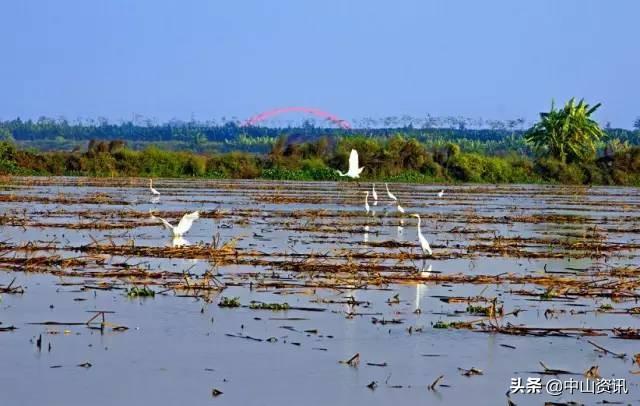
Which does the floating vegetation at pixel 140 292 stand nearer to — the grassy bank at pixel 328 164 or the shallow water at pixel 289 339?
the shallow water at pixel 289 339

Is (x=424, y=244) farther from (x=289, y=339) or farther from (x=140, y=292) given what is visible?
(x=289, y=339)

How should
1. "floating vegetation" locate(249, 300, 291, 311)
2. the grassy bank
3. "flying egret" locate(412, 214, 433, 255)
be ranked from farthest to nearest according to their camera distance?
the grassy bank
"flying egret" locate(412, 214, 433, 255)
"floating vegetation" locate(249, 300, 291, 311)

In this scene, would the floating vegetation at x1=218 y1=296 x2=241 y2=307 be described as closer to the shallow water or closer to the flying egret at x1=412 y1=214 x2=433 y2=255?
the shallow water

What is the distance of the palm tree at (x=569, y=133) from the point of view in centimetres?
7325

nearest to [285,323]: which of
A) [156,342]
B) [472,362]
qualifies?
[156,342]

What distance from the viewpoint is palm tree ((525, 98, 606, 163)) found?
2884 inches

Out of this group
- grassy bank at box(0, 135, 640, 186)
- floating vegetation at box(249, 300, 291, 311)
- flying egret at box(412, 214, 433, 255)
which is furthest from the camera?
grassy bank at box(0, 135, 640, 186)

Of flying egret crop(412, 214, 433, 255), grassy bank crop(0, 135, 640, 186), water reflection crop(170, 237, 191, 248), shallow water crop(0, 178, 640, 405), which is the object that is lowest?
grassy bank crop(0, 135, 640, 186)

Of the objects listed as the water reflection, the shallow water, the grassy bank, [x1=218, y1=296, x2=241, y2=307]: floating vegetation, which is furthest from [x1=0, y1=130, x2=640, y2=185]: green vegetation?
[x1=218, y1=296, x2=241, y2=307]: floating vegetation

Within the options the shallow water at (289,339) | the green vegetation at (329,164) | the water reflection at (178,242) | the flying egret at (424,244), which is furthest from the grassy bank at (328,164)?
the flying egret at (424,244)

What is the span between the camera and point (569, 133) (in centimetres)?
7331

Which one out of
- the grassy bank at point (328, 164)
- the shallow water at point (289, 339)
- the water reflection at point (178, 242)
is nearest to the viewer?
the shallow water at point (289, 339)

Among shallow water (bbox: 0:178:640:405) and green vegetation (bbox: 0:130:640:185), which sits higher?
shallow water (bbox: 0:178:640:405)

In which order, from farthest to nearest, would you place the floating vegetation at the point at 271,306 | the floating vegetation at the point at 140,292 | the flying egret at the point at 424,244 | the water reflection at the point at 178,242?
the water reflection at the point at 178,242 < the flying egret at the point at 424,244 < the floating vegetation at the point at 140,292 < the floating vegetation at the point at 271,306
